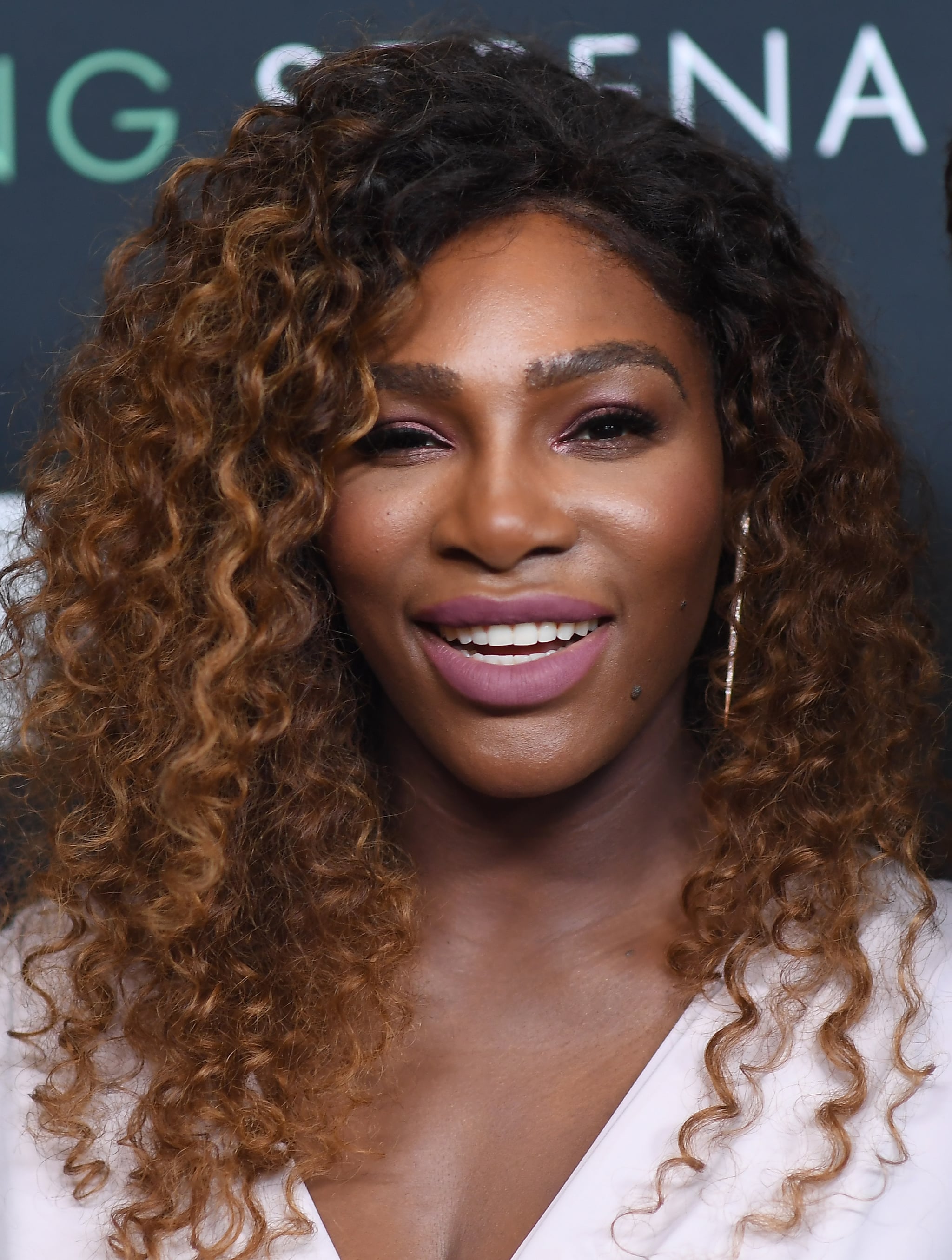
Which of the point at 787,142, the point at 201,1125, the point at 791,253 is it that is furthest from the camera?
the point at 787,142

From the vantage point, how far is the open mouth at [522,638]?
4.71 feet

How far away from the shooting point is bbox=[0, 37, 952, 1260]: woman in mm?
1423

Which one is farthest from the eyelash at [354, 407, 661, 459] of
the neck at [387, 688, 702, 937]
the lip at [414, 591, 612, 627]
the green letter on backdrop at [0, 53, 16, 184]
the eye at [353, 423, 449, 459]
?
the green letter on backdrop at [0, 53, 16, 184]

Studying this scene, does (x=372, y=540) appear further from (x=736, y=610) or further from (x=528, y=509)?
(x=736, y=610)

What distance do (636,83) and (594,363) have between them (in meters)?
0.58

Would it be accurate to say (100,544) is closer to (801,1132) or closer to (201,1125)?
(201,1125)

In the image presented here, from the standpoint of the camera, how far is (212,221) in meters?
1.54

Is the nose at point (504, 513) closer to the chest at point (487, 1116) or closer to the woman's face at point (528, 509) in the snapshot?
the woman's face at point (528, 509)

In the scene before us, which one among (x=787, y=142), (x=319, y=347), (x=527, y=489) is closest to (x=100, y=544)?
(x=319, y=347)

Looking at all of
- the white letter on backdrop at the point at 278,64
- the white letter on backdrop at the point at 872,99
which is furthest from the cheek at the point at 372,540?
the white letter on backdrop at the point at 872,99

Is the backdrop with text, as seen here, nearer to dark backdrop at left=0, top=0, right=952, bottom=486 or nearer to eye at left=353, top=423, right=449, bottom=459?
dark backdrop at left=0, top=0, right=952, bottom=486

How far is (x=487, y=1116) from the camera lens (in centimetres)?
150

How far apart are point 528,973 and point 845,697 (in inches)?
16.0

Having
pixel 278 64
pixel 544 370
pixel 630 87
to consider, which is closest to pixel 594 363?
pixel 544 370
